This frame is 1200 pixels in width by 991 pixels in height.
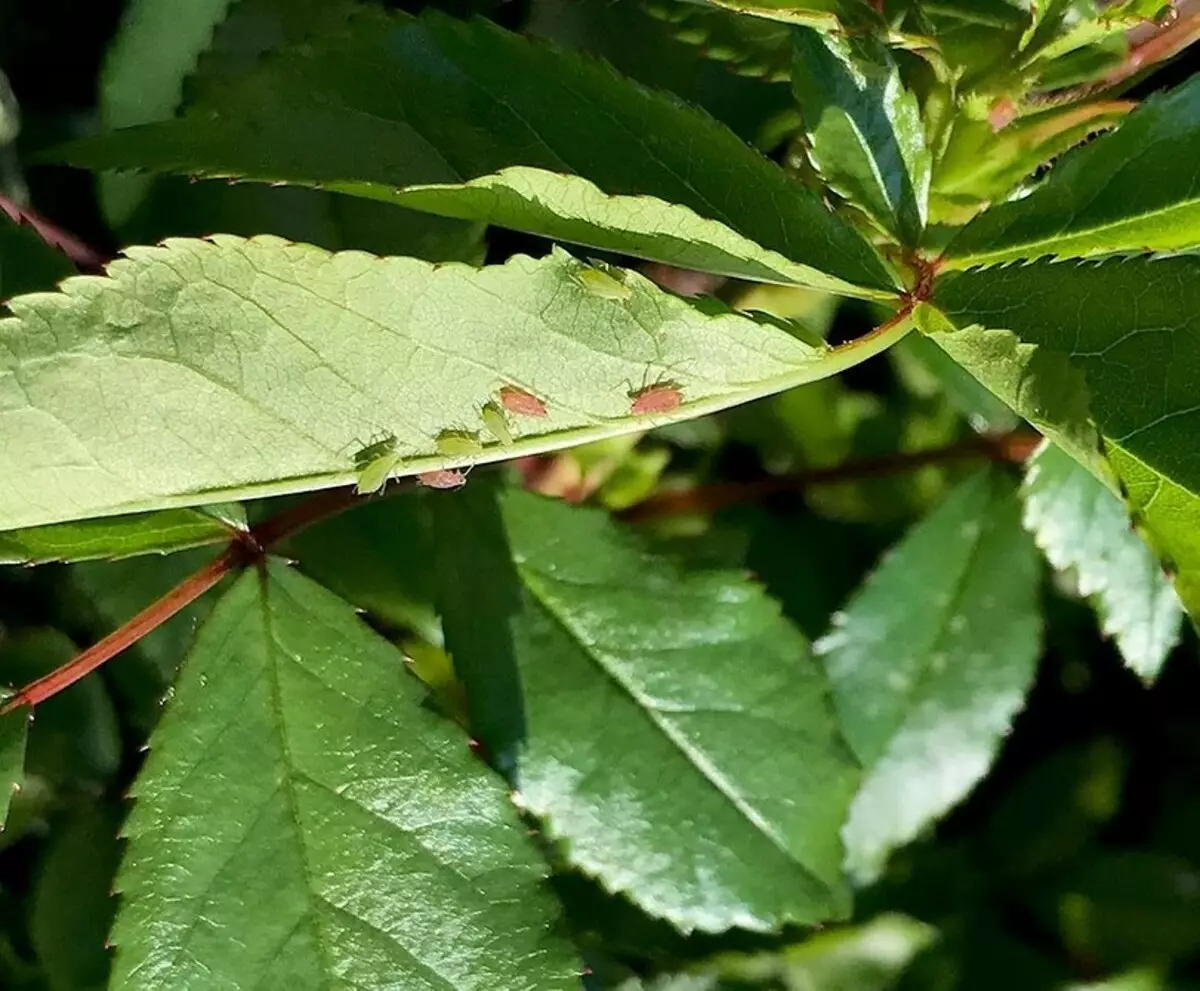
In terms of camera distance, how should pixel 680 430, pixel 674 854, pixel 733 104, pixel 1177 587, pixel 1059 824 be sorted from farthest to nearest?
pixel 1059 824 → pixel 680 430 → pixel 733 104 → pixel 674 854 → pixel 1177 587

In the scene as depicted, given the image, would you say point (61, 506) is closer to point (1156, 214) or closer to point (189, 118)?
point (189, 118)

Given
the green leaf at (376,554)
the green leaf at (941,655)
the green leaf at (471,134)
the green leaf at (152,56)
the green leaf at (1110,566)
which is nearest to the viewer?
the green leaf at (471,134)

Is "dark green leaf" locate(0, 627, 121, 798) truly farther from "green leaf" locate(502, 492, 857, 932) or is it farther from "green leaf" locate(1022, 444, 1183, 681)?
"green leaf" locate(1022, 444, 1183, 681)

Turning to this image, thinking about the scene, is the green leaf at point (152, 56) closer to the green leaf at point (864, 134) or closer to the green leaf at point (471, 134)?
the green leaf at point (471, 134)

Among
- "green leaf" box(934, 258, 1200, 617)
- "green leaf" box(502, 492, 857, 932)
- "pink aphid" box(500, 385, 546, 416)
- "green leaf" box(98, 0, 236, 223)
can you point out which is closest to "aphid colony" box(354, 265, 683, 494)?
"pink aphid" box(500, 385, 546, 416)

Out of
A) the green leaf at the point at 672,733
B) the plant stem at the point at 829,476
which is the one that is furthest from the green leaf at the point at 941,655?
the green leaf at the point at 672,733

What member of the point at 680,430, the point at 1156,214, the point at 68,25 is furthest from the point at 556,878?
the point at 68,25
